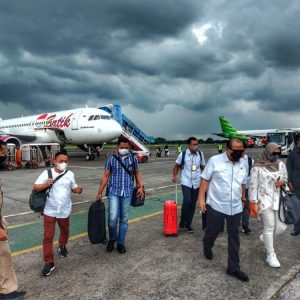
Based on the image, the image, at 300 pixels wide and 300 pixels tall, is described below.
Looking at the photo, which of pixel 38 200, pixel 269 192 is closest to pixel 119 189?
pixel 38 200

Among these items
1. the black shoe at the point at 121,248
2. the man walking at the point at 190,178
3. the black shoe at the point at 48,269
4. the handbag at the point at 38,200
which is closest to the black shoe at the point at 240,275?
the black shoe at the point at 121,248

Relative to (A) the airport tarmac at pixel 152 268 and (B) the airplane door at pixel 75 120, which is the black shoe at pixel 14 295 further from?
(B) the airplane door at pixel 75 120

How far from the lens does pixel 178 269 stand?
4605 millimetres

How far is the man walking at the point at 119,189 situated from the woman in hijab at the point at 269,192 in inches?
76.7

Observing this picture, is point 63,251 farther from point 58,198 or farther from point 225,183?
point 225,183

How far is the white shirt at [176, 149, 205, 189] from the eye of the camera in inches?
251

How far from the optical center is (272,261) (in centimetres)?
466

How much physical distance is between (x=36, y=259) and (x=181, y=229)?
2.92 metres

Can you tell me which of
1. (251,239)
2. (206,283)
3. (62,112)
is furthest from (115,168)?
(62,112)

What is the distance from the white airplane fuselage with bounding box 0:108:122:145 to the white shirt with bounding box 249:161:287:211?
19.7 meters

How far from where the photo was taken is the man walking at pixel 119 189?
17.2 ft

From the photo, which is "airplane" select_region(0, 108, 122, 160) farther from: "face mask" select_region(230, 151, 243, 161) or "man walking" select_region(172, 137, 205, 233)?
"face mask" select_region(230, 151, 243, 161)

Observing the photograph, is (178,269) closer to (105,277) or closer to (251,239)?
(105,277)

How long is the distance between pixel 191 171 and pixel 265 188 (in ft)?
6.22
